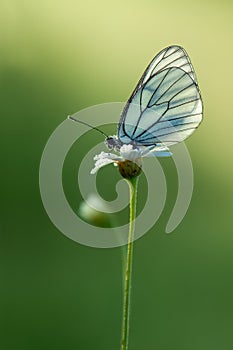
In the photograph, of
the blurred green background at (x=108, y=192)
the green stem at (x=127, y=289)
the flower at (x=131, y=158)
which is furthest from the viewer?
the blurred green background at (x=108, y=192)

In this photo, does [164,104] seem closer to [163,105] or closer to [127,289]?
[163,105]

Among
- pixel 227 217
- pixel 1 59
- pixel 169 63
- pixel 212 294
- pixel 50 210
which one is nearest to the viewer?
pixel 169 63

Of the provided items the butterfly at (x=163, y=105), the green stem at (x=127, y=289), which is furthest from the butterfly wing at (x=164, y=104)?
the green stem at (x=127, y=289)

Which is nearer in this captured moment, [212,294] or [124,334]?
[124,334]

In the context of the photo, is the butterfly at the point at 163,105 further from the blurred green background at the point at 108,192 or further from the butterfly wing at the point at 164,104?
the blurred green background at the point at 108,192

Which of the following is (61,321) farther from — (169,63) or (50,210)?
(169,63)

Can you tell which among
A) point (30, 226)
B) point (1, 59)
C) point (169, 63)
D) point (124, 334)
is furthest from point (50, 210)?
point (124, 334)
